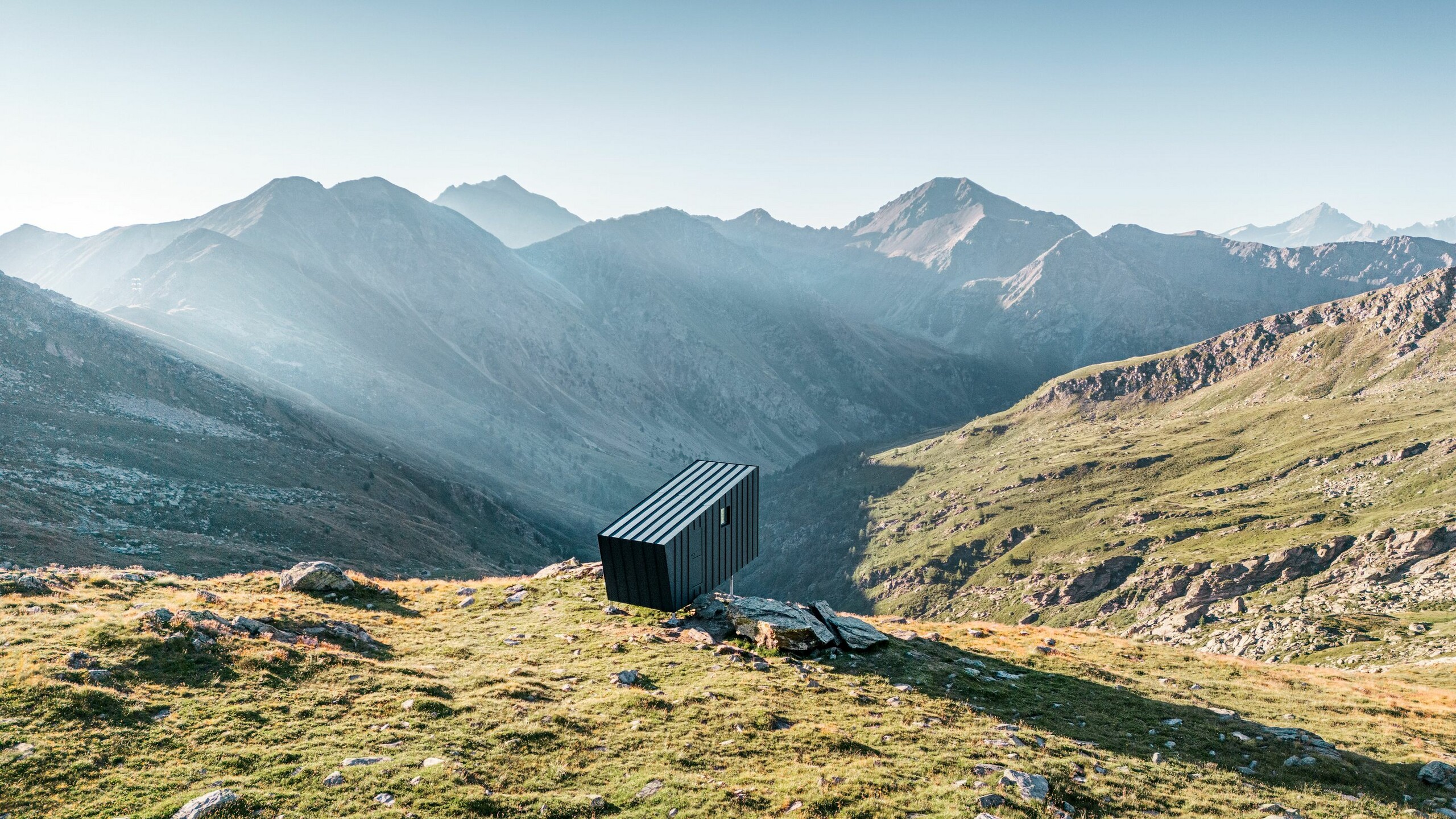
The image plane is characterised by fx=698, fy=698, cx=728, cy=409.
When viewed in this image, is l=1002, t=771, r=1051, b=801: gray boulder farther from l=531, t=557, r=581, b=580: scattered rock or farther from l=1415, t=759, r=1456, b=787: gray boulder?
l=531, t=557, r=581, b=580: scattered rock

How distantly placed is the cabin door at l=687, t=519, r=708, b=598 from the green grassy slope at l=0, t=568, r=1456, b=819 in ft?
8.70

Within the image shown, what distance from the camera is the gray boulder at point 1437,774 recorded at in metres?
22.4

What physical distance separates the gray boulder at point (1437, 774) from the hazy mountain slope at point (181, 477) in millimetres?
74782

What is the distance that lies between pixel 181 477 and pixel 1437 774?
112761mm

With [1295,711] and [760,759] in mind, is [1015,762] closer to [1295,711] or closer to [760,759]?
[760,759]

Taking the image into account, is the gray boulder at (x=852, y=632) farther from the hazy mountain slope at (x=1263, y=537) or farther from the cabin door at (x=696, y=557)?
the hazy mountain slope at (x=1263, y=537)

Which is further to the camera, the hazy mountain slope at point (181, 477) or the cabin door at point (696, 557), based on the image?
the hazy mountain slope at point (181, 477)

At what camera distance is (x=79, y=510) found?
218 ft

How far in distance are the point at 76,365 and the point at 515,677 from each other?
5213 inches

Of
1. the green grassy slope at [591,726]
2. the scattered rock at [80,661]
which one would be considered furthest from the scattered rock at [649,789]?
the scattered rock at [80,661]

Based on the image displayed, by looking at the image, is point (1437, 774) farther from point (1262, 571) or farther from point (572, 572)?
point (1262, 571)

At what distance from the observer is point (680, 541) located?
32.4 meters

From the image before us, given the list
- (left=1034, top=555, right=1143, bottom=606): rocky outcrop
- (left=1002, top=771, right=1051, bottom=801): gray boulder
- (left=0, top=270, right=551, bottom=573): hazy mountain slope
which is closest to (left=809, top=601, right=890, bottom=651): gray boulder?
(left=1002, top=771, right=1051, bottom=801): gray boulder

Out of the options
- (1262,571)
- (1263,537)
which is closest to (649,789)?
(1262,571)
